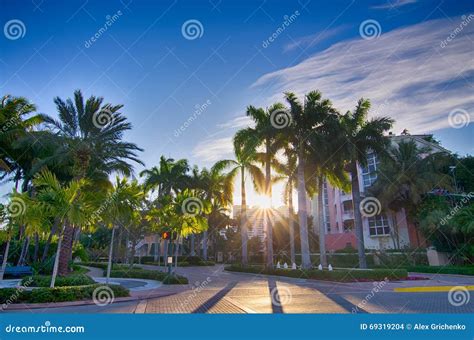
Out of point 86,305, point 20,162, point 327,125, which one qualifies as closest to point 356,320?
point 86,305

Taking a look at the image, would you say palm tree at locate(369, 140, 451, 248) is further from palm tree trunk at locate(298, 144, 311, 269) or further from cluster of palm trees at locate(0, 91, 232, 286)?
cluster of palm trees at locate(0, 91, 232, 286)

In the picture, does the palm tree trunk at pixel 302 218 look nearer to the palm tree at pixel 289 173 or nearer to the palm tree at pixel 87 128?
the palm tree at pixel 289 173

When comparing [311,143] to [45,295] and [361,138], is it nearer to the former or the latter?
[361,138]

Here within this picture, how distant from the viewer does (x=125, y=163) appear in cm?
2297

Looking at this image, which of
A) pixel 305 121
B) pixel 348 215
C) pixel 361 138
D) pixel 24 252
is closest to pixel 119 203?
pixel 305 121

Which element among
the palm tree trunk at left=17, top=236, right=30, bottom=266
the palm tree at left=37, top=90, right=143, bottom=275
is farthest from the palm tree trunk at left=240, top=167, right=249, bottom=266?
the palm tree trunk at left=17, top=236, right=30, bottom=266

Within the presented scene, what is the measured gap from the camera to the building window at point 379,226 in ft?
142

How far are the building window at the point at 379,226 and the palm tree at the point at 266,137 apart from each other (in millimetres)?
21666

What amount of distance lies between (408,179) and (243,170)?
18.5m

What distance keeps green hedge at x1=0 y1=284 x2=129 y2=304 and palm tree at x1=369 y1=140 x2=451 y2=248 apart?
32210 millimetres

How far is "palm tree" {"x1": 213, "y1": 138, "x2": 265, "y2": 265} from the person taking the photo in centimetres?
2901

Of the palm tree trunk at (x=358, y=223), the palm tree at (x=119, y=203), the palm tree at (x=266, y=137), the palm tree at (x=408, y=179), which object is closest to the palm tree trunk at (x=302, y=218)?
the palm tree at (x=266, y=137)

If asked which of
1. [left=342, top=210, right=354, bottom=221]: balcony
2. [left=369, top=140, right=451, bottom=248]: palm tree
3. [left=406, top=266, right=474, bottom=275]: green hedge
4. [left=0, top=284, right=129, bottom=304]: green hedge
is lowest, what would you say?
[left=0, top=284, right=129, bottom=304]: green hedge

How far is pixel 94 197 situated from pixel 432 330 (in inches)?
488
